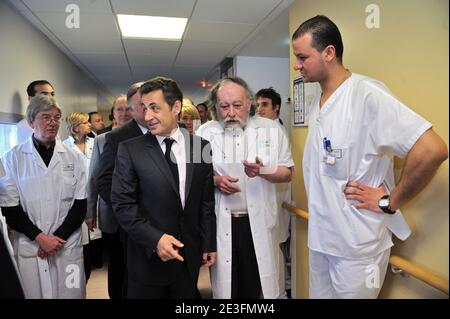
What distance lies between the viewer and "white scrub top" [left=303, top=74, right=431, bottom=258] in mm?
785

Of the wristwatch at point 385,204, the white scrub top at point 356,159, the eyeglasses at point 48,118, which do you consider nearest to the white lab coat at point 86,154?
the eyeglasses at point 48,118

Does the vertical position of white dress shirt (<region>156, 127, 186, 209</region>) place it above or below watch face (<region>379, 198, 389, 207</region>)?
above

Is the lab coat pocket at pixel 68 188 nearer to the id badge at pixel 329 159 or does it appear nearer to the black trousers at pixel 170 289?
the black trousers at pixel 170 289

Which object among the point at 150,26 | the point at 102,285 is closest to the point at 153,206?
the point at 102,285

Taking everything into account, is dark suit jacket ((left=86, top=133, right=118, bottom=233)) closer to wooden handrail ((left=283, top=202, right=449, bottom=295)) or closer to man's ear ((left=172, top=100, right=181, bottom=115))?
man's ear ((left=172, top=100, right=181, bottom=115))

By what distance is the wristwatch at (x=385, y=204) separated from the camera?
83cm

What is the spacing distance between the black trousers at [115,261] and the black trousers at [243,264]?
22.1 inches

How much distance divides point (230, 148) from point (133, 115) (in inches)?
17.0

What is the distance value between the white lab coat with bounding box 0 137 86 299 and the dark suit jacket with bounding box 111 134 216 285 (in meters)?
0.27

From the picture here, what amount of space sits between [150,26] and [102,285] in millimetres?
1206

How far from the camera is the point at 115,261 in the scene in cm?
149

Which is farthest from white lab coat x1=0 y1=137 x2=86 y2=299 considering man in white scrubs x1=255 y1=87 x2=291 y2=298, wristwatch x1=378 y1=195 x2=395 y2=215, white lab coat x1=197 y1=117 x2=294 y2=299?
wristwatch x1=378 y1=195 x2=395 y2=215
